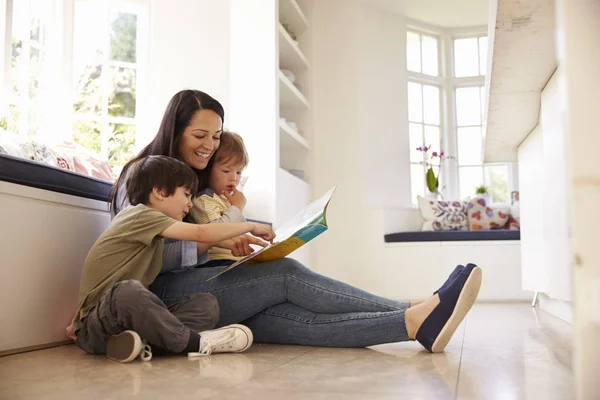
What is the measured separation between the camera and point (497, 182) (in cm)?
575

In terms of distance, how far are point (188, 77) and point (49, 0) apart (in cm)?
96

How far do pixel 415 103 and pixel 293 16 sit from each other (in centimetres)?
151

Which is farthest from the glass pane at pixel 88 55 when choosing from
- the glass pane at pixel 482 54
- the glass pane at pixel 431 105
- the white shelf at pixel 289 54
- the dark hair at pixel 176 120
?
the glass pane at pixel 482 54

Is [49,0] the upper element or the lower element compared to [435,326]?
upper

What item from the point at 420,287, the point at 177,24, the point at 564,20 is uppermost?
the point at 177,24

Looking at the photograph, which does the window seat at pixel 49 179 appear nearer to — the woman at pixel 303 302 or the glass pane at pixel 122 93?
the woman at pixel 303 302

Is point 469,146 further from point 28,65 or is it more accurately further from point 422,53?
point 28,65

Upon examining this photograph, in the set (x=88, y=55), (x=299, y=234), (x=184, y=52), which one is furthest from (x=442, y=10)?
(x=299, y=234)

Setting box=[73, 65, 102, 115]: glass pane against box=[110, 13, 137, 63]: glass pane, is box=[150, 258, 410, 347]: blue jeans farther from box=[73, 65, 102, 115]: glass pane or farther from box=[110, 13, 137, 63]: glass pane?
box=[110, 13, 137, 63]: glass pane

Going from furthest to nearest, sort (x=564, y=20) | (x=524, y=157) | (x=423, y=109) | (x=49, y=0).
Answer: (x=423, y=109) → (x=49, y=0) → (x=524, y=157) → (x=564, y=20)

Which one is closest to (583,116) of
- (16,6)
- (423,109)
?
(16,6)

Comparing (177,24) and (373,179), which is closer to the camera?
(177,24)

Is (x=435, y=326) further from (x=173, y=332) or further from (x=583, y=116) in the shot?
(x=583, y=116)

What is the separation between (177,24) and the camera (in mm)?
4258
